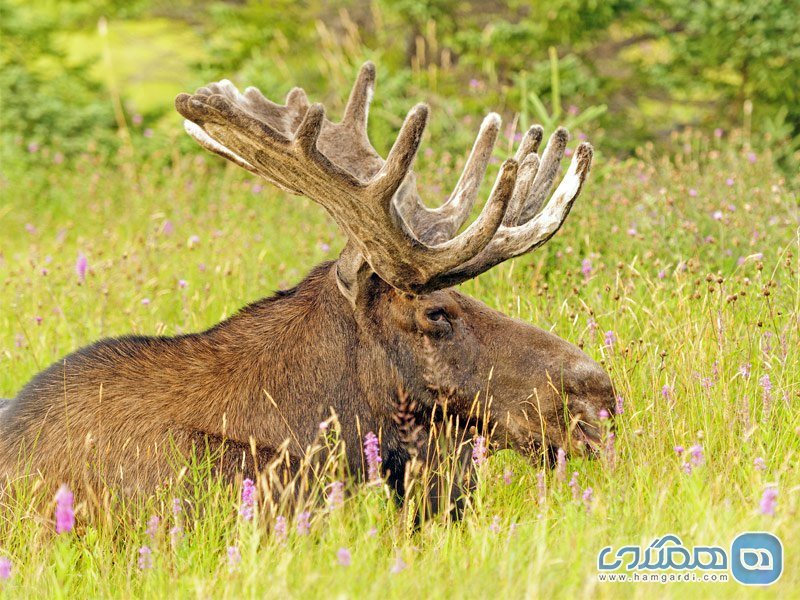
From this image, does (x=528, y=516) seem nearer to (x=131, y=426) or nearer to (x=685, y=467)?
(x=685, y=467)

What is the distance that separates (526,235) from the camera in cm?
424

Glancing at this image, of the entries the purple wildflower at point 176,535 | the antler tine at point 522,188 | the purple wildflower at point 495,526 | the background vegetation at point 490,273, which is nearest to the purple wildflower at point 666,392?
the background vegetation at point 490,273

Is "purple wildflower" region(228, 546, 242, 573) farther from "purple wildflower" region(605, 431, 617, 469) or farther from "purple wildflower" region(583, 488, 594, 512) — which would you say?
"purple wildflower" region(605, 431, 617, 469)

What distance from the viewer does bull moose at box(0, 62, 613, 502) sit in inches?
157

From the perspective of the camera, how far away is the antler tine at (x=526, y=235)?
4113 mm

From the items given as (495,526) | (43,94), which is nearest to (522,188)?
(495,526)

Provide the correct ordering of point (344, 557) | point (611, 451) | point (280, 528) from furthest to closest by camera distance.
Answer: point (611, 451)
point (280, 528)
point (344, 557)

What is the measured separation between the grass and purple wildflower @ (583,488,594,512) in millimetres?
42

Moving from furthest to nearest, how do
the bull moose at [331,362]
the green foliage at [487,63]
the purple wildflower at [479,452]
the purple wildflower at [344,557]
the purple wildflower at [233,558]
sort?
the green foliage at [487,63] → the bull moose at [331,362] → the purple wildflower at [479,452] → the purple wildflower at [233,558] → the purple wildflower at [344,557]

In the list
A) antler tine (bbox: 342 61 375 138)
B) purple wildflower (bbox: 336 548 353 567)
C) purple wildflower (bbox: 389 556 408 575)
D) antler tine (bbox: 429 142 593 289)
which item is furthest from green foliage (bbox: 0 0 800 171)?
purple wildflower (bbox: 336 548 353 567)

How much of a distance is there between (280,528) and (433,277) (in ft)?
3.88

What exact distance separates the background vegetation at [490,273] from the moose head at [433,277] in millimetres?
303

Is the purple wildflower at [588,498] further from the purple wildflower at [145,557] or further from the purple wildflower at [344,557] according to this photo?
the purple wildflower at [145,557]

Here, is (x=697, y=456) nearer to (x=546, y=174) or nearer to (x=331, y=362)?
(x=331, y=362)
